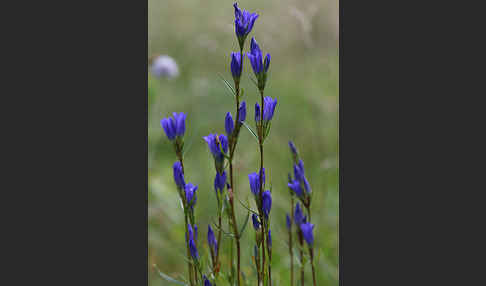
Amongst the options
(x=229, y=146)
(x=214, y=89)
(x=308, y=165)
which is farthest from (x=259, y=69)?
(x=214, y=89)

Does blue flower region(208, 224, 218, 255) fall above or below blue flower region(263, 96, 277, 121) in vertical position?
below

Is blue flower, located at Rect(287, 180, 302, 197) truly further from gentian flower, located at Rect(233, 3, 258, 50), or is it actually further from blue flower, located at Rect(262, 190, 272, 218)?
gentian flower, located at Rect(233, 3, 258, 50)

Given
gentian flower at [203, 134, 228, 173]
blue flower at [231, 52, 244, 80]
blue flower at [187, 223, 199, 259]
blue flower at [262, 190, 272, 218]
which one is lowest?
blue flower at [187, 223, 199, 259]

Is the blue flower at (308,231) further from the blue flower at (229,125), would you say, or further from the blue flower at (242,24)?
the blue flower at (242,24)

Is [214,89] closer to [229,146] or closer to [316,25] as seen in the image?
[316,25]

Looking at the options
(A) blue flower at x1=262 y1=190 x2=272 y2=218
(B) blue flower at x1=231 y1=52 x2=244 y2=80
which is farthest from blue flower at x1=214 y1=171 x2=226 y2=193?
(B) blue flower at x1=231 y1=52 x2=244 y2=80

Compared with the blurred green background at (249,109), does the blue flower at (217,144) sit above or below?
below

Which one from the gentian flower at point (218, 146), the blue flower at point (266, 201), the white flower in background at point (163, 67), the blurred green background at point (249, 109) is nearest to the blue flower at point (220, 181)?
the gentian flower at point (218, 146)
